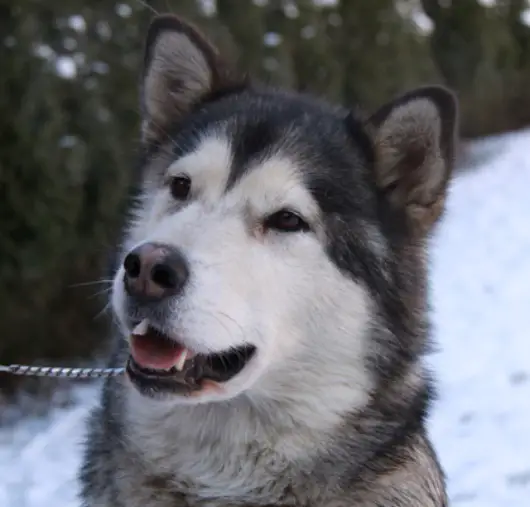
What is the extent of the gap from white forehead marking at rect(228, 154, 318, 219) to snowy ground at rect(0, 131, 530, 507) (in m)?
0.75

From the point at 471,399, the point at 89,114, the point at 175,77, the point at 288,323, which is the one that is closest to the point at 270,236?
the point at 288,323

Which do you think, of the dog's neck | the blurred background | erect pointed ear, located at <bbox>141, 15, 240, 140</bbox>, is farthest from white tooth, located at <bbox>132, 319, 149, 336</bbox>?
the blurred background

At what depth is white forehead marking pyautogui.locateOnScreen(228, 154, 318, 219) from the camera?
2.34 metres

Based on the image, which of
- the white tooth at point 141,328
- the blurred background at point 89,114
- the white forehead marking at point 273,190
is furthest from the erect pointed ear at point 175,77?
the blurred background at point 89,114

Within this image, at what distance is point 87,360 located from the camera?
634 cm

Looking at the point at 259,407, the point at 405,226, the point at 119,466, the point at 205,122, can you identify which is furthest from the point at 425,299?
the point at 119,466

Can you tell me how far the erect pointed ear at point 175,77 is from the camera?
2717mm

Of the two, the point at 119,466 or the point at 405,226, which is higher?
the point at 405,226

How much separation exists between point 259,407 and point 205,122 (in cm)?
88

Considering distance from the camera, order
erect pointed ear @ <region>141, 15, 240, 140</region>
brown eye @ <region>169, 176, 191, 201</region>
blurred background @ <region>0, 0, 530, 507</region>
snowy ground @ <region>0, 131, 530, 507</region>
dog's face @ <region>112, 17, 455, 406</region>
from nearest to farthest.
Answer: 1. dog's face @ <region>112, 17, 455, 406</region>
2. brown eye @ <region>169, 176, 191, 201</region>
3. erect pointed ear @ <region>141, 15, 240, 140</region>
4. snowy ground @ <region>0, 131, 530, 507</region>
5. blurred background @ <region>0, 0, 530, 507</region>

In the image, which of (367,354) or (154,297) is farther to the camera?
(367,354)

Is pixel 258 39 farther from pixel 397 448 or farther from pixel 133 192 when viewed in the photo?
pixel 397 448

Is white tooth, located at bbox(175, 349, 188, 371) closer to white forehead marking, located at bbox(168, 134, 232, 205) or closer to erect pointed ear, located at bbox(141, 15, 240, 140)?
white forehead marking, located at bbox(168, 134, 232, 205)

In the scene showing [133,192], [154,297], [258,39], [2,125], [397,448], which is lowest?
[2,125]
